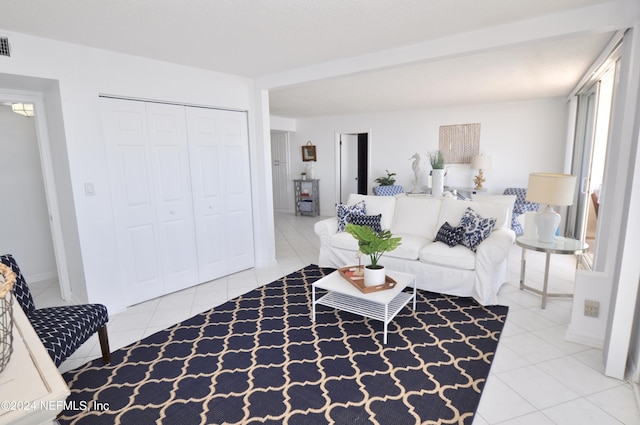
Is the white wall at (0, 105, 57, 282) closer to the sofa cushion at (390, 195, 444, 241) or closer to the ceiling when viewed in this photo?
the ceiling

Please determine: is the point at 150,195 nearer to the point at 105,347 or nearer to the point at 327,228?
the point at 105,347

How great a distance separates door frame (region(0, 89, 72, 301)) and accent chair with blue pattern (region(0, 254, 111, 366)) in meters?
1.27

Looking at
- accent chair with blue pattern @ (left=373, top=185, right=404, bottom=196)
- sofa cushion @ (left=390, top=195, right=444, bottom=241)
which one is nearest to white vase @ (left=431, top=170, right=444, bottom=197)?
sofa cushion @ (left=390, top=195, right=444, bottom=241)

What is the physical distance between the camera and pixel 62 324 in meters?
2.08

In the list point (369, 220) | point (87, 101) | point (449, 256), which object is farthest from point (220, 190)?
point (449, 256)

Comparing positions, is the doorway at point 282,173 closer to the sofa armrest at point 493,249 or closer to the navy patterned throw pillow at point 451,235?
the navy patterned throw pillow at point 451,235

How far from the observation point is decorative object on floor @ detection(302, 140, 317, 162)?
8.09 meters

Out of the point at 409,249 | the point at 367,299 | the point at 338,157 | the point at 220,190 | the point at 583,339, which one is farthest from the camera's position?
the point at 338,157

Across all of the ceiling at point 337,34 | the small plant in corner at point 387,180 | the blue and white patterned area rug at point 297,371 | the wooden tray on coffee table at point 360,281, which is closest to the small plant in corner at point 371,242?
the wooden tray on coffee table at point 360,281

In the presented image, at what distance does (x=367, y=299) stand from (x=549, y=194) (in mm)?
1818

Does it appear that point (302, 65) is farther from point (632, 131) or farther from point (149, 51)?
point (632, 131)

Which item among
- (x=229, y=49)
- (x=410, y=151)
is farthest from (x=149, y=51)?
(x=410, y=151)

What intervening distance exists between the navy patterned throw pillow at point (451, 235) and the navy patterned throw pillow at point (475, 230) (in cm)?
4

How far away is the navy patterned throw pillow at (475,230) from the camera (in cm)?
339
